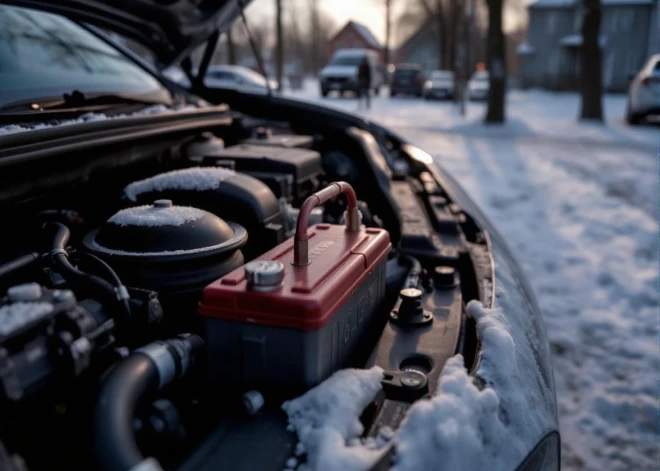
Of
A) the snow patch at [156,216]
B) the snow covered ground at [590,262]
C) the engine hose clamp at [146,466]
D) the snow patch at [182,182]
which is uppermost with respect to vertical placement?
the snow patch at [182,182]

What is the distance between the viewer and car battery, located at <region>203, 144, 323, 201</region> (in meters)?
2.04

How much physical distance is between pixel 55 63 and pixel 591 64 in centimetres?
1286

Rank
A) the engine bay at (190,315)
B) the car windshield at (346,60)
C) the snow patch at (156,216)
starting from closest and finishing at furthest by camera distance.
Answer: the engine bay at (190,315) < the snow patch at (156,216) < the car windshield at (346,60)

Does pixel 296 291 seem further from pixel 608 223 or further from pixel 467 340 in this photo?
pixel 608 223

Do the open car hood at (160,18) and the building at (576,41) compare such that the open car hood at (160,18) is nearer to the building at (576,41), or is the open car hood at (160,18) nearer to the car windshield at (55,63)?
the car windshield at (55,63)

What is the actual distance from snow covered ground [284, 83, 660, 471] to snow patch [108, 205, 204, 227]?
172 cm

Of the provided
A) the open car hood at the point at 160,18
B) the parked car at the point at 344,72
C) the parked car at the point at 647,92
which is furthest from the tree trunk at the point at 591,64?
the open car hood at the point at 160,18

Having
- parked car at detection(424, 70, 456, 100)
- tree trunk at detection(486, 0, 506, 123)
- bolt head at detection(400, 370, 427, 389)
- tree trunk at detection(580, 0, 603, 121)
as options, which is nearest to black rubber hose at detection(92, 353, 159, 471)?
bolt head at detection(400, 370, 427, 389)

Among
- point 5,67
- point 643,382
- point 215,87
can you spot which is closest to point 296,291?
point 5,67

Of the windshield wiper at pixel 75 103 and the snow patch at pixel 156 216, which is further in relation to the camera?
the windshield wiper at pixel 75 103

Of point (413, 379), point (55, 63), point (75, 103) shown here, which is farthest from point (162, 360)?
point (55, 63)

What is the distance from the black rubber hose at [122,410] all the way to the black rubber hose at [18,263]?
352mm

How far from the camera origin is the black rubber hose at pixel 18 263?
3.82ft

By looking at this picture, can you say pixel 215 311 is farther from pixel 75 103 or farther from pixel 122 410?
pixel 75 103
